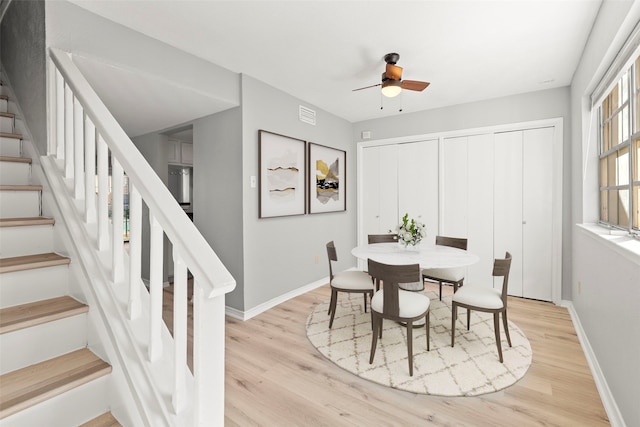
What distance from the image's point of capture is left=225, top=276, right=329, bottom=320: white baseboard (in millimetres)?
3228

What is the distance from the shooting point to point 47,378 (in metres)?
1.21

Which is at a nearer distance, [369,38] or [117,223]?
[117,223]

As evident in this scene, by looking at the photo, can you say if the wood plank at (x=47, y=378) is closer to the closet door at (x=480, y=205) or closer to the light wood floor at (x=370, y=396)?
the light wood floor at (x=370, y=396)

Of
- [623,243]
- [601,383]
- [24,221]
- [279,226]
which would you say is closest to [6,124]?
[24,221]

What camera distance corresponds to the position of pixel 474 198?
409 cm

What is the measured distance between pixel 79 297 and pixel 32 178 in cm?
107

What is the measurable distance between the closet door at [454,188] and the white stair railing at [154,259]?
3912mm

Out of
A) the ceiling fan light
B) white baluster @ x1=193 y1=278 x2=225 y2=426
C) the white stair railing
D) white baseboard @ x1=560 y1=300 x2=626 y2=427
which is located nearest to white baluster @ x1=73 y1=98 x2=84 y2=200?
the white stair railing

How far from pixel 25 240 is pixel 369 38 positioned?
2705mm

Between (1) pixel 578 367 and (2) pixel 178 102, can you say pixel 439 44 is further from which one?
(1) pixel 578 367

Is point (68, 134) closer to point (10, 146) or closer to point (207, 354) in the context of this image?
point (10, 146)

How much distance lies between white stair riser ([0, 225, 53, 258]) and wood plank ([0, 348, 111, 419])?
2.32ft

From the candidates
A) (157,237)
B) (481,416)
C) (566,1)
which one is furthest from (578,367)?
(157,237)

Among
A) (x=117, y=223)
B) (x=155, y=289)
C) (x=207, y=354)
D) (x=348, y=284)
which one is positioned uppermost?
(x=117, y=223)
